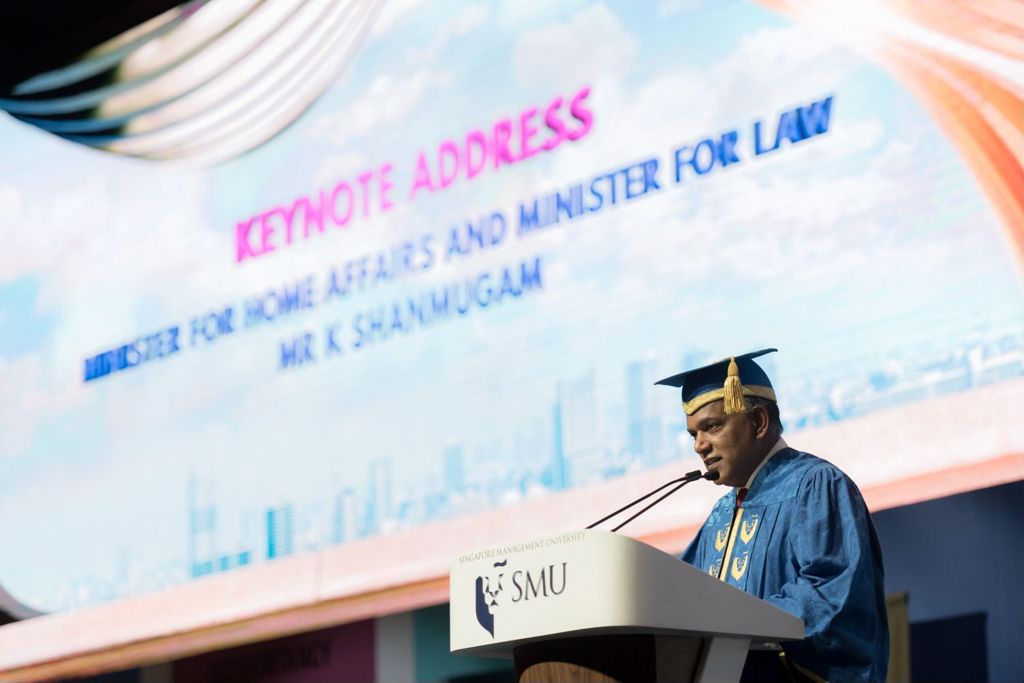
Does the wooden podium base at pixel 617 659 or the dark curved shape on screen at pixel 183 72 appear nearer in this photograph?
the wooden podium base at pixel 617 659

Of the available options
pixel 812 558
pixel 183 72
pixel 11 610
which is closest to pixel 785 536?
pixel 812 558

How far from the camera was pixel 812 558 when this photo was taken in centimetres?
216

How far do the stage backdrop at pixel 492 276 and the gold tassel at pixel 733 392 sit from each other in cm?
77

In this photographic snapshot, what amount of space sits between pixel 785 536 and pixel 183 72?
10.7 feet

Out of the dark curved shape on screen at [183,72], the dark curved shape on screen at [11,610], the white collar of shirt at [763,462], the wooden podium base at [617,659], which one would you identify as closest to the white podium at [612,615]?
the wooden podium base at [617,659]

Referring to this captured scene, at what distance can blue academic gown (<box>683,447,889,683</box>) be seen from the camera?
206 centimetres

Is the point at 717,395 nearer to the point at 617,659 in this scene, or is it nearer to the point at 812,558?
the point at 812,558

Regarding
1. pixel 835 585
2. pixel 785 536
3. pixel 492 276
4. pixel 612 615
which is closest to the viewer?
pixel 612 615

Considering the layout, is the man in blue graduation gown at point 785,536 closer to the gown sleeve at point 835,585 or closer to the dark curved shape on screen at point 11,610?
the gown sleeve at point 835,585

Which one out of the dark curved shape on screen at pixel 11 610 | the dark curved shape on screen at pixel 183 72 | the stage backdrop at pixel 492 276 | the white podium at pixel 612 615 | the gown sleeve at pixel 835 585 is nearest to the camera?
the white podium at pixel 612 615

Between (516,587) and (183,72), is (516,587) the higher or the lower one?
the lower one

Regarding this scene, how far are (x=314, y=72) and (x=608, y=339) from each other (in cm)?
145

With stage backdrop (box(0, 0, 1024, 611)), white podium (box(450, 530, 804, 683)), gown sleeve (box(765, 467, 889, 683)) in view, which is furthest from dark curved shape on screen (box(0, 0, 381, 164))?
white podium (box(450, 530, 804, 683))

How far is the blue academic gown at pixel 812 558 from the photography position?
2.06 meters
